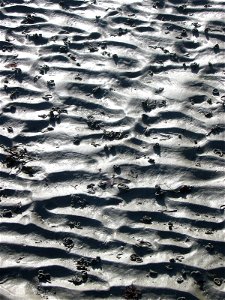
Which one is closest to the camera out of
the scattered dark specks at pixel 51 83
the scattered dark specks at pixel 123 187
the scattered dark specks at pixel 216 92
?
the scattered dark specks at pixel 123 187

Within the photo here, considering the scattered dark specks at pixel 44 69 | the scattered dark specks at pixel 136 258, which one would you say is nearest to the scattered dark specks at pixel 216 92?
the scattered dark specks at pixel 44 69

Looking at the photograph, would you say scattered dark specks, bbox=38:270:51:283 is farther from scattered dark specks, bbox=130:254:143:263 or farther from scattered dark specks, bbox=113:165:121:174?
scattered dark specks, bbox=113:165:121:174

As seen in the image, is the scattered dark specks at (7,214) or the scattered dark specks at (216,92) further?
the scattered dark specks at (216,92)

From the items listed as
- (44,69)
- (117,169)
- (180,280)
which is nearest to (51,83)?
(44,69)

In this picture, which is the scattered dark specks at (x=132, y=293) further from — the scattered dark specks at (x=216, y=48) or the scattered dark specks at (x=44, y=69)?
the scattered dark specks at (x=216, y=48)

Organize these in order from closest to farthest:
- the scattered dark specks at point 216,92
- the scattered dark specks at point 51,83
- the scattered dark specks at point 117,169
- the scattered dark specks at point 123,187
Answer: the scattered dark specks at point 123,187, the scattered dark specks at point 117,169, the scattered dark specks at point 216,92, the scattered dark specks at point 51,83

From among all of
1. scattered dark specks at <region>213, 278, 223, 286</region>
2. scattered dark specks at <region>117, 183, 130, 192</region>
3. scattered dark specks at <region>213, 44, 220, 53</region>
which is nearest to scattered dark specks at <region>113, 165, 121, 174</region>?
scattered dark specks at <region>117, 183, 130, 192</region>

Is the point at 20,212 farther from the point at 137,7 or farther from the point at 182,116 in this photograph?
the point at 137,7

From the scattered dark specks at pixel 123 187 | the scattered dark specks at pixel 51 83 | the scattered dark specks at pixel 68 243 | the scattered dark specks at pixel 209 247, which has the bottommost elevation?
the scattered dark specks at pixel 68 243

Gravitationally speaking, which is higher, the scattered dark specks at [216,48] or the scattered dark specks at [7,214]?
the scattered dark specks at [216,48]

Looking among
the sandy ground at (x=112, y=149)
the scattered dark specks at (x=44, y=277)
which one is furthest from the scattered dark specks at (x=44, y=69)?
the scattered dark specks at (x=44, y=277)
